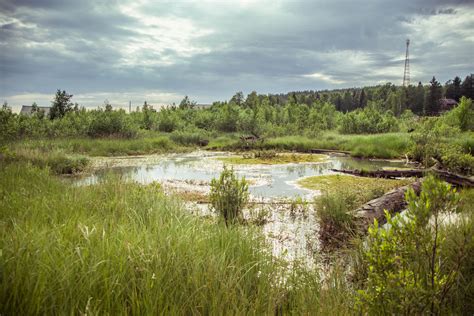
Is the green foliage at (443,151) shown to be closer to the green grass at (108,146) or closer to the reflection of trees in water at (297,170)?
the reflection of trees in water at (297,170)

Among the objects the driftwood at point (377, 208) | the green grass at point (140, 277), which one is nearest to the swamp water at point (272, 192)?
the green grass at point (140, 277)

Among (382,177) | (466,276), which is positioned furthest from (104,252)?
(382,177)

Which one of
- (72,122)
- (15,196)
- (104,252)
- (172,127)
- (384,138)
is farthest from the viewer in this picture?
(172,127)

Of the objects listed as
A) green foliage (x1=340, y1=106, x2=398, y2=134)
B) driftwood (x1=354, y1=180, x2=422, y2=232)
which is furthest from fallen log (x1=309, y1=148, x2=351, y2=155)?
driftwood (x1=354, y1=180, x2=422, y2=232)

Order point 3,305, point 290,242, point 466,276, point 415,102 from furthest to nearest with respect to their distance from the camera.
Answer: point 415,102
point 290,242
point 466,276
point 3,305

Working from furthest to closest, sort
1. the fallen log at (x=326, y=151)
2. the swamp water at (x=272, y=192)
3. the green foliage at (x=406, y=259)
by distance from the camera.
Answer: the fallen log at (x=326, y=151) → the swamp water at (x=272, y=192) → the green foliage at (x=406, y=259)

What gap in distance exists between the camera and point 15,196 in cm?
468

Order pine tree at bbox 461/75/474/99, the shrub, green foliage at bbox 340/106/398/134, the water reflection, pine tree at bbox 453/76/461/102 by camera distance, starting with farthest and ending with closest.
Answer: pine tree at bbox 453/76/461/102 → pine tree at bbox 461/75/474/99 → green foliage at bbox 340/106/398/134 → the shrub → the water reflection

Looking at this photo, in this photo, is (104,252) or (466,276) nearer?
(104,252)

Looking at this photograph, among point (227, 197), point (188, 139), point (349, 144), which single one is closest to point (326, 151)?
point (349, 144)

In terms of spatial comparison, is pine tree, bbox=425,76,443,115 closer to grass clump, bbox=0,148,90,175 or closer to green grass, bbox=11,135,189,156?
green grass, bbox=11,135,189,156

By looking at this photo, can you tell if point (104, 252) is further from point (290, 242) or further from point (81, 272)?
point (290, 242)

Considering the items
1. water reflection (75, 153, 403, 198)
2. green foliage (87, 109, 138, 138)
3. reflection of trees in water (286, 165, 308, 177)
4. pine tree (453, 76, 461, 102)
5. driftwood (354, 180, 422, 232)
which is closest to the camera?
driftwood (354, 180, 422, 232)

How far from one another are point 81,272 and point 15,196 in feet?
10.0
